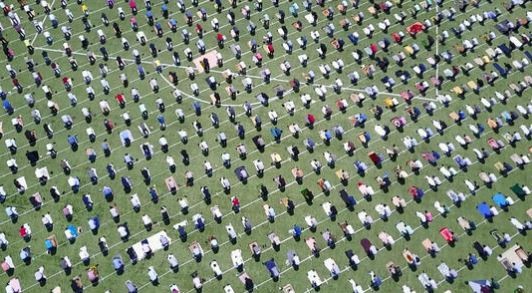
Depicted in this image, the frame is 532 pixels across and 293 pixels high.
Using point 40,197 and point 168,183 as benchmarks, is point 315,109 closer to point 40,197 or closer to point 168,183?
point 168,183

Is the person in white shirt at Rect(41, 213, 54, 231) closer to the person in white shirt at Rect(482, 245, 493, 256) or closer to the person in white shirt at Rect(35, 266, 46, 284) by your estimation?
the person in white shirt at Rect(35, 266, 46, 284)

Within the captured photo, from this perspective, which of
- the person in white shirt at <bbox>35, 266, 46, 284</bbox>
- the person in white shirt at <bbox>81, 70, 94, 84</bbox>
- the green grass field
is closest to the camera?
the person in white shirt at <bbox>35, 266, 46, 284</bbox>

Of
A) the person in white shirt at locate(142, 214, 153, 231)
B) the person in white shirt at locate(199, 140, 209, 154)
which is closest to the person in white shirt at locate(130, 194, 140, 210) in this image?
the person in white shirt at locate(142, 214, 153, 231)

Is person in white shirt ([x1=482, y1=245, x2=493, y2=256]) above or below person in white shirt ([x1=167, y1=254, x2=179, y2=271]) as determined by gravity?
below

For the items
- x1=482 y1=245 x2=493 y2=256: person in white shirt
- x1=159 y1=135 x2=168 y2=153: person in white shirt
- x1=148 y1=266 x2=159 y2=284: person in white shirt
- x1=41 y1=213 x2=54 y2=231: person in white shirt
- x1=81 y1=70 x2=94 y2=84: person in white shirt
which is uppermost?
x1=81 y1=70 x2=94 y2=84: person in white shirt

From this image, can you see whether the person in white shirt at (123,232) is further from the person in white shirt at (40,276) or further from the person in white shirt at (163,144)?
the person in white shirt at (163,144)

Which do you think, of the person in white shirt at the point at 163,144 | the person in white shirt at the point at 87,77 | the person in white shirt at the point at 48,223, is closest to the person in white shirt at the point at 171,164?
the person in white shirt at the point at 163,144

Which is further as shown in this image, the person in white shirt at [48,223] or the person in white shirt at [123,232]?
the person in white shirt at [48,223]

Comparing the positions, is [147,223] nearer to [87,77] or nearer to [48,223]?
[48,223]
